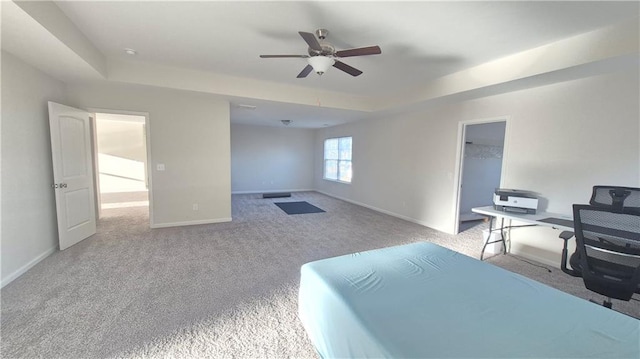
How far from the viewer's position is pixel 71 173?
11.6 ft

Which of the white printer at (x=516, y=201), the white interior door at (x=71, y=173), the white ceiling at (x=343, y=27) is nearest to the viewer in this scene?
the white ceiling at (x=343, y=27)

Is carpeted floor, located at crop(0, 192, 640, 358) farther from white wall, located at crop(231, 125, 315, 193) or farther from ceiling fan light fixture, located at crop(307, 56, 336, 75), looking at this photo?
white wall, located at crop(231, 125, 315, 193)

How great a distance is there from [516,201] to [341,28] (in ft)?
9.73

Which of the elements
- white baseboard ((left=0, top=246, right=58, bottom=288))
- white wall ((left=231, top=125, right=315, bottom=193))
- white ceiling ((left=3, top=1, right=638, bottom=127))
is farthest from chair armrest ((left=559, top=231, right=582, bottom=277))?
white wall ((left=231, top=125, right=315, bottom=193))

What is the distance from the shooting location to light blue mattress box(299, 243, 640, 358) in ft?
3.66

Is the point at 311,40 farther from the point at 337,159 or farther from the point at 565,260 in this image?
the point at 337,159

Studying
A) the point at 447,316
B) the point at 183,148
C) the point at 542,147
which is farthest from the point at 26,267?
the point at 542,147

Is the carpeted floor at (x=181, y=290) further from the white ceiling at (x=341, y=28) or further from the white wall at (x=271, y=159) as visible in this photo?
the white wall at (x=271, y=159)

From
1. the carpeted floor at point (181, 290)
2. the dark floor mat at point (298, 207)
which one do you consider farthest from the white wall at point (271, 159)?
the carpeted floor at point (181, 290)

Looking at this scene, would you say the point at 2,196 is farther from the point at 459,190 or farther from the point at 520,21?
the point at 459,190

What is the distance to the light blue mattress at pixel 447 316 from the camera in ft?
3.66

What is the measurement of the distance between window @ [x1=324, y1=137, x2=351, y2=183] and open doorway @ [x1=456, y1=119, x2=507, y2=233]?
3057 mm

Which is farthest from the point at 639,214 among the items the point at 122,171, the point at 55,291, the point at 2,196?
the point at 122,171

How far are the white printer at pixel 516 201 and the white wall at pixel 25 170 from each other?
18.2 ft
